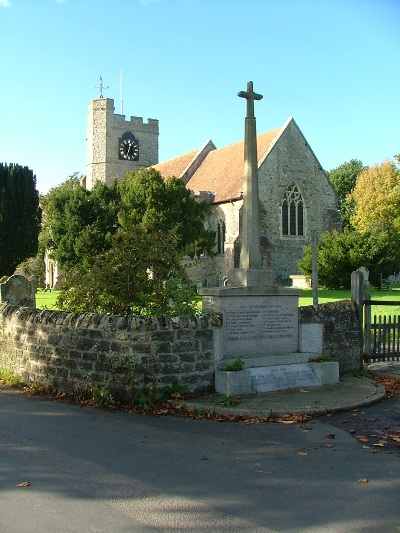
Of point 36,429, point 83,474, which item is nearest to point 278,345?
point 36,429

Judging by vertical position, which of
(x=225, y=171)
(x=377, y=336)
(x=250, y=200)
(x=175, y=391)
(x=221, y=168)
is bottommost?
(x=175, y=391)

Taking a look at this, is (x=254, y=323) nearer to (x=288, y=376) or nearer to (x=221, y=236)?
(x=288, y=376)

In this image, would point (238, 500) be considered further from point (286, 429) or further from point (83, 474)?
point (286, 429)

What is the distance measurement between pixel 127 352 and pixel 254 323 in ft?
6.55

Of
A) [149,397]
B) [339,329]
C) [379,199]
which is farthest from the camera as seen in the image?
[379,199]

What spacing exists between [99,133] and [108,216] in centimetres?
1997

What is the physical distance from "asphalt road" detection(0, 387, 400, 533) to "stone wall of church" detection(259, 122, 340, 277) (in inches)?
1411

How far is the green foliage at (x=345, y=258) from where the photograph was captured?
36.0m

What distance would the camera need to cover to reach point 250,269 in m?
8.54

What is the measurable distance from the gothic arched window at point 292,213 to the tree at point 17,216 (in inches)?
698

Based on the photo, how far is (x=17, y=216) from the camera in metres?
37.1

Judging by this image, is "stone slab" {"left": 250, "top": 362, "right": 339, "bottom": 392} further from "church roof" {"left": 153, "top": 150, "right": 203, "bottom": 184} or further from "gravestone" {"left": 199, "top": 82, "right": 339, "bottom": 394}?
"church roof" {"left": 153, "top": 150, "right": 203, "bottom": 184}

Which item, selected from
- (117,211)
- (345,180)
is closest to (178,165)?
(117,211)

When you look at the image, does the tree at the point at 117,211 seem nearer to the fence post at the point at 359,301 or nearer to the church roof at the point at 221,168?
the church roof at the point at 221,168
